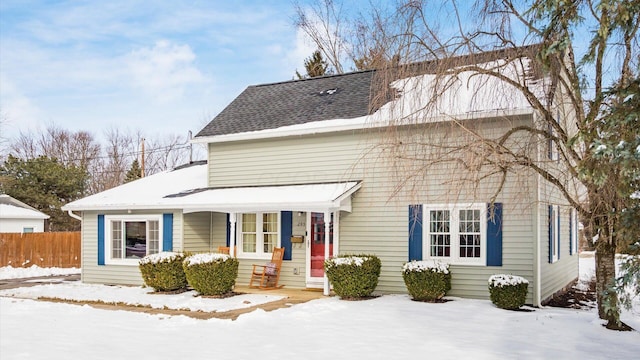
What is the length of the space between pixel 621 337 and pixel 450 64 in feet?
15.1

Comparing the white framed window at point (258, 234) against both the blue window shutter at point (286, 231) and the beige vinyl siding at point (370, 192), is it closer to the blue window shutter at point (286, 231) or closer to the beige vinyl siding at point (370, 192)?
the blue window shutter at point (286, 231)

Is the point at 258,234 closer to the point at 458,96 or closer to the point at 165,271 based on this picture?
the point at 165,271

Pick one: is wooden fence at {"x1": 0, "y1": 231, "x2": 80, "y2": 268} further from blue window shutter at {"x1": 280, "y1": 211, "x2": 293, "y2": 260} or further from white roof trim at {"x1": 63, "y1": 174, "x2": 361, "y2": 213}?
blue window shutter at {"x1": 280, "y1": 211, "x2": 293, "y2": 260}

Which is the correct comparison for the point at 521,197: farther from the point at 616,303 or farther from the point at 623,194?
the point at 623,194

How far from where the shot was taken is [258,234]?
13.6 metres

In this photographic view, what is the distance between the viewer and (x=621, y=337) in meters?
7.82

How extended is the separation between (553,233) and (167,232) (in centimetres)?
893

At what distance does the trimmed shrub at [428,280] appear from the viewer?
1059cm

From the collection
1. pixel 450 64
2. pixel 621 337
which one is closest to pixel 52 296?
pixel 450 64

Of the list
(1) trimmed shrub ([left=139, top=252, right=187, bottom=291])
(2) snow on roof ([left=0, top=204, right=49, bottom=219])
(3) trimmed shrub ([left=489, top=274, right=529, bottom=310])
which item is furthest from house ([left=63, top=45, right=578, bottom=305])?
(2) snow on roof ([left=0, top=204, right=49, bottom=219])

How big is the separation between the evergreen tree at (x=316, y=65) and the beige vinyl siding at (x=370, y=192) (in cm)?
1285

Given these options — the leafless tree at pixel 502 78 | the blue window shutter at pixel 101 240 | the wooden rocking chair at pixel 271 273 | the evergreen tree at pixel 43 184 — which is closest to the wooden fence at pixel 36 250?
the blue window shutter at pixel 101 240

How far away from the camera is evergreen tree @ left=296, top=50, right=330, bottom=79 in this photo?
2628cm

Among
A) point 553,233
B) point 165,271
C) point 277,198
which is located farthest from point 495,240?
point 165,271
